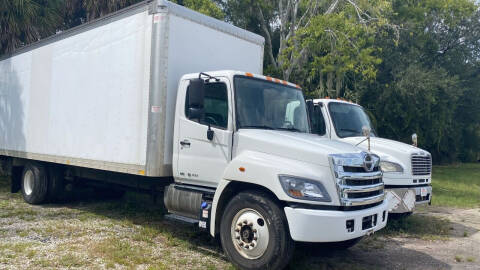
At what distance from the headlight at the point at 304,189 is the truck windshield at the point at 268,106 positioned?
47.0 inches

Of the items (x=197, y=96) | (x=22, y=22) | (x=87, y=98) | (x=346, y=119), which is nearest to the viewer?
(x=197, y=96)

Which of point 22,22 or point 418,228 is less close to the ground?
point 22,22

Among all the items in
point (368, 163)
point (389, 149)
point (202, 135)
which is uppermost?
point (202, 135)

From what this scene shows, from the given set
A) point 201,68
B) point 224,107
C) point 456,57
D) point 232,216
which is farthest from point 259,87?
point 456,57

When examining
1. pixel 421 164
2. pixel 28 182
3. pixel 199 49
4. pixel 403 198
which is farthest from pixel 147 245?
pixel 421 164

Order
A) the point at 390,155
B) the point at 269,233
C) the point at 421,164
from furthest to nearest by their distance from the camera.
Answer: the point at 421,164, the point at 390,155, the point at 269,233

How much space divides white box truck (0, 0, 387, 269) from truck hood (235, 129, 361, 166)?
0.02 meters

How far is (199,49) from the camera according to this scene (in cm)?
655

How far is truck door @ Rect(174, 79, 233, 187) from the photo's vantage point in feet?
18.2

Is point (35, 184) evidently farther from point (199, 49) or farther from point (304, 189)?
point (304, 189)

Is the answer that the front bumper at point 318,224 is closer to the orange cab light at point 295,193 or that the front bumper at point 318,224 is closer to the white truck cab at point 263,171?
the white truck cab at point 263,171

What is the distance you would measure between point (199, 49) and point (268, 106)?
1639 mm

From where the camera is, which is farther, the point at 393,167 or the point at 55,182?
the point at 55,182

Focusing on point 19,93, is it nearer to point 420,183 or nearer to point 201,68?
point 201,68
